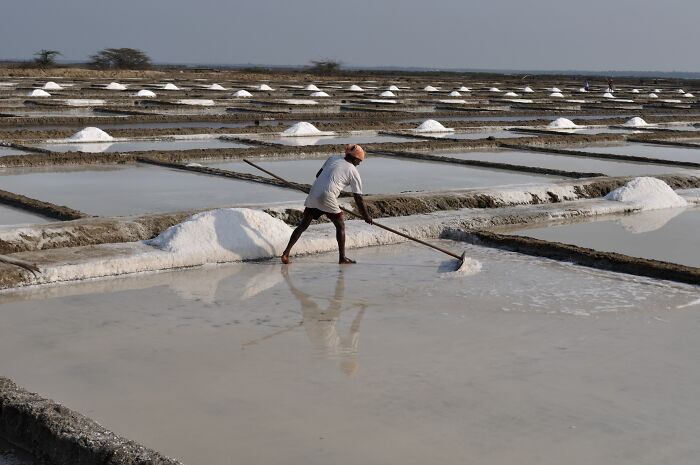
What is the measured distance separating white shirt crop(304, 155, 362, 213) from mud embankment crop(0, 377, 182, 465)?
2110 mm

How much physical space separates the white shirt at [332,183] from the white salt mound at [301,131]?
236 inches

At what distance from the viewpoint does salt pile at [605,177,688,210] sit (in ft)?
20.5

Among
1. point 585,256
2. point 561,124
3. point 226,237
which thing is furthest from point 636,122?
point 226,237

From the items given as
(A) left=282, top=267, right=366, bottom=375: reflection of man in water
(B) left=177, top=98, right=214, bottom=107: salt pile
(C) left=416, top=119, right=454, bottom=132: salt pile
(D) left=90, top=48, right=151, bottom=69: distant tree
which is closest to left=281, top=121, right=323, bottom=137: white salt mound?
(C) left=416, top=119, right=454, bottom=132: salt pile

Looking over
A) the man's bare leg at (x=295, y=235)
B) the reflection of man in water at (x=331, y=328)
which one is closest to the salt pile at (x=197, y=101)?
the man's bare leg at (x=295, y=235)

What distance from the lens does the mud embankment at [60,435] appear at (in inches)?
86.2

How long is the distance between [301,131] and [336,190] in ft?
20.0

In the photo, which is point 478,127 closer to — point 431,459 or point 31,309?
point 31,309

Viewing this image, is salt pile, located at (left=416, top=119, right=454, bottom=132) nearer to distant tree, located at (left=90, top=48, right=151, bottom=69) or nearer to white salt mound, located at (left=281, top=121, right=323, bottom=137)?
white salt mound, located at (left=281, top=121, right=323, bottom=137)

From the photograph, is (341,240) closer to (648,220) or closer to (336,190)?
(336,190)

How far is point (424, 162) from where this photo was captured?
8.40 m

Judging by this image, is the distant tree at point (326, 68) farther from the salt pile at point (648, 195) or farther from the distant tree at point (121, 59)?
the salt pile at point (648, 195)

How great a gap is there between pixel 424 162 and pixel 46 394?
19.4ft

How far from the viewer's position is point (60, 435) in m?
2.31
